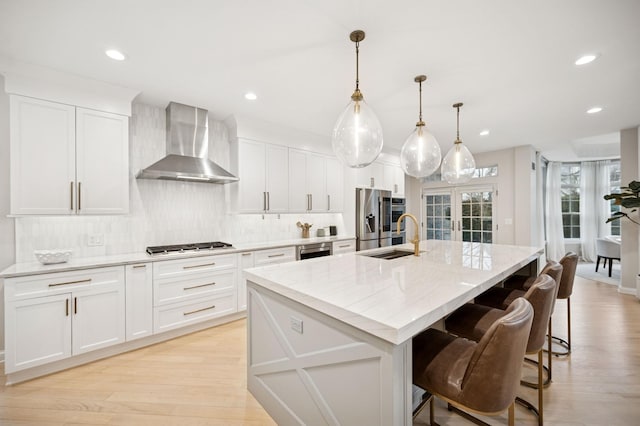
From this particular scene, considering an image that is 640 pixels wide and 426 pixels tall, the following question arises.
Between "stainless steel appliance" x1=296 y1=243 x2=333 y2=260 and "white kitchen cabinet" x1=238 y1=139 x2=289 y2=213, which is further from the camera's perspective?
"stainless steel appliance" x1=296 y1=243 x2=333 y2=260

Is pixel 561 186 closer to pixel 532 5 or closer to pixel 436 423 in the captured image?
pixel 532 5

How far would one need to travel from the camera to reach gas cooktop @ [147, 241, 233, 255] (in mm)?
2902

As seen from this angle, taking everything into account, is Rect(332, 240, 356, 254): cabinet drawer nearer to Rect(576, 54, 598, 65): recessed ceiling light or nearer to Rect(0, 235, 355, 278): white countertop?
Rect(0, 235, 355, 278): white countertop

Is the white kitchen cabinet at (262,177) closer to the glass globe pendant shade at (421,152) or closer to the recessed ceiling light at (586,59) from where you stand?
the glass globe pendant shade at (421,152)

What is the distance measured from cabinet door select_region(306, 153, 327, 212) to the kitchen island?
7.54 feet

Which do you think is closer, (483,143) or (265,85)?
(265,85)

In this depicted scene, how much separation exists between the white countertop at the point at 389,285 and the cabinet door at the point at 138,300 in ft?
4.92

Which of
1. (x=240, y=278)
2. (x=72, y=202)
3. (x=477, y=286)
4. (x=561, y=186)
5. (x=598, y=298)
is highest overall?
(x=561, y=186)

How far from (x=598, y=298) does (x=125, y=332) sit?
6.25 metres

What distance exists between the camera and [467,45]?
205 cm

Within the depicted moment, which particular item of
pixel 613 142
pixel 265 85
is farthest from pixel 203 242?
pixel 613 142

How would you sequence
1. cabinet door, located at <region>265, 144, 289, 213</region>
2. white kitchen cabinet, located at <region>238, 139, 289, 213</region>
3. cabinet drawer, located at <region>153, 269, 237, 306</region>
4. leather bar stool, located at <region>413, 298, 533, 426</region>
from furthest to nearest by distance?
cabinet door, located at <region>265, 144, 289, 213</region>, white kitchen cabinet, located at <region>238, 139, 289, 213</region>, cabinet drawer, located at <region>153, 269, 237, 306</region>, leather bar stool, located at <region>413, 298, 533, 426</region>

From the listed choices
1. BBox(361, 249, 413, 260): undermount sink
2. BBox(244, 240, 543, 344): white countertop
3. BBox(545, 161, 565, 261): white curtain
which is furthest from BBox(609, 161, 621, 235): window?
BBox(361, 249, 413, 260): undermount sink

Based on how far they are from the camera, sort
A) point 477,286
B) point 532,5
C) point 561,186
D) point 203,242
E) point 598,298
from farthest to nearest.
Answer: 1. point 561,186
2. point 598,298
3. point 203,242
4. point 532,5
5. point 477,286
